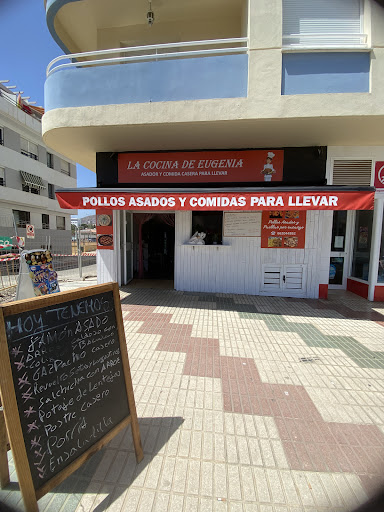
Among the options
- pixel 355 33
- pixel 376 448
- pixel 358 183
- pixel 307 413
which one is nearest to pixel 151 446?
pixel 307 413

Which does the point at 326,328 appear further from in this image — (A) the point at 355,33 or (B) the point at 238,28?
(B) the point at 238,28

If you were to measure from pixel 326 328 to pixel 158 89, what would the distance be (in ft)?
20.5

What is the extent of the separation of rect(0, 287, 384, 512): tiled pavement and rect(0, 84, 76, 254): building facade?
14.6 metres

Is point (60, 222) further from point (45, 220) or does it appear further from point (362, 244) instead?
point (362, 244)

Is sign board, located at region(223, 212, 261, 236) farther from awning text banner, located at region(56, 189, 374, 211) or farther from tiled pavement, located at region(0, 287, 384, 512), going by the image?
tiled pavement, located at region(0, 287, 384, 512)

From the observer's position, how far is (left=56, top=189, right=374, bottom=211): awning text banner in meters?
5.02

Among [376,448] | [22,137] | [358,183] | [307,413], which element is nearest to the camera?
[376,448]

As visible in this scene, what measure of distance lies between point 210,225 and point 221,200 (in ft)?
6.58

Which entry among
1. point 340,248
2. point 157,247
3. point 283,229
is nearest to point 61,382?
point 283,229

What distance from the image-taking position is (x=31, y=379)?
4.93ft

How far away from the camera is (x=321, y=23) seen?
5.36 meters

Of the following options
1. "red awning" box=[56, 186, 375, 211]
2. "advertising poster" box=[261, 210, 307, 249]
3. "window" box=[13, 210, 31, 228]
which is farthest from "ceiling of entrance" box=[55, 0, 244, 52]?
"window" box=[13, 210, 31, 228]

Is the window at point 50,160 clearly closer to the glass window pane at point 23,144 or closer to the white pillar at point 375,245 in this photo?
the glass window pane at point 23,144

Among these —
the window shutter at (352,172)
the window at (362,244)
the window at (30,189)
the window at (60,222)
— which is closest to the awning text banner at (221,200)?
the window shutter at (352,172)
